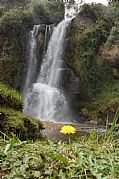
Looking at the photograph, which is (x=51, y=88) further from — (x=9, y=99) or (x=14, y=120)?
(x=14, y=120)

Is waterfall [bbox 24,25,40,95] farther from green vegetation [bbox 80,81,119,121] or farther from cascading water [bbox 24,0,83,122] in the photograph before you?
green vegetation [bbox 80,81,119,121]

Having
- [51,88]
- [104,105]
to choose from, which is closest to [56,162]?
[104,105]

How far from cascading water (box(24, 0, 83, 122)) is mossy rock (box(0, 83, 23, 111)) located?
575 inches

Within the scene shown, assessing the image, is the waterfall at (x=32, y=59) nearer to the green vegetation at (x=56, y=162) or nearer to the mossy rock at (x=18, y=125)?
the mossy rock at (x=18, y=125)

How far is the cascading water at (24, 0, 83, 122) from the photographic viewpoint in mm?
21609

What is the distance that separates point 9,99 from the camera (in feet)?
19.6

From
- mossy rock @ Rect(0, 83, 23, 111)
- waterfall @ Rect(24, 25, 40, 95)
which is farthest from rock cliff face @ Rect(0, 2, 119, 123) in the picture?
mossy rock @ Rect(0, 83, 23, 111)

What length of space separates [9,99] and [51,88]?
16.9 meters

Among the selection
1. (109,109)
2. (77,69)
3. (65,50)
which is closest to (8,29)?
(65,50)

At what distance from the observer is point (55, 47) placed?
80.8 feet

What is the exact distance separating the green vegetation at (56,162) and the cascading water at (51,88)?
18469 mm

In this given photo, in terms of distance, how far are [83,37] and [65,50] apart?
71.9 inches

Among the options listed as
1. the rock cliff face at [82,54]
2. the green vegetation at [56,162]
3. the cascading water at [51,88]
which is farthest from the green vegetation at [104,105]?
the green vegetation at [56,162]

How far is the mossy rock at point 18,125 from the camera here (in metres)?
5.20
